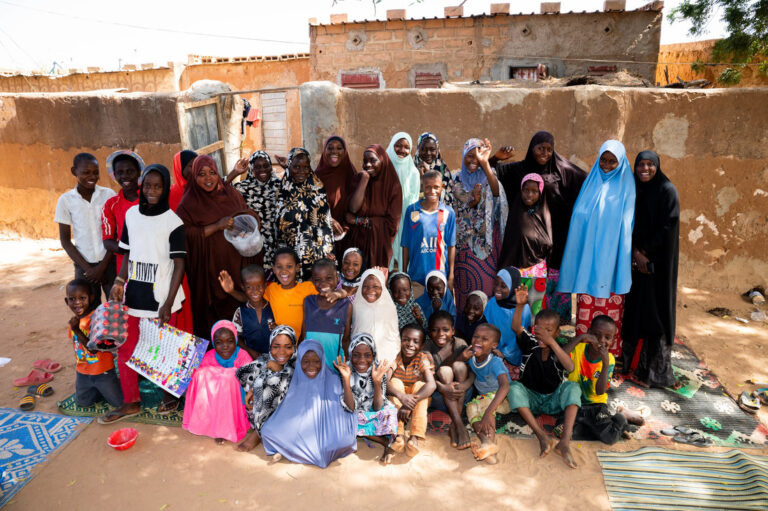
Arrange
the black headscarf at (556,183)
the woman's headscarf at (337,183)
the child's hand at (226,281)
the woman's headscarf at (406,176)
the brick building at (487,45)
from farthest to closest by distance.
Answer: the brick building at (487,45)
the woman's headscarf at (406,176)
the woman's headscarf at (337,183)
the black headscarf at (556,183)
the child's hand at (226,281)

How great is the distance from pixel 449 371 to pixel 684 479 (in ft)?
4.94

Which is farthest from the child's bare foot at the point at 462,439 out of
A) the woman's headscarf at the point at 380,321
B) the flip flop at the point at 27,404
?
the flip flop at the point at 27,404

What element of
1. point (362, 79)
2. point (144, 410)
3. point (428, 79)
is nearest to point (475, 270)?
point (144, 410)

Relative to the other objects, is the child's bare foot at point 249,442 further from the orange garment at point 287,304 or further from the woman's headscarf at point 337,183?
the woman's headscarf at point 337,183

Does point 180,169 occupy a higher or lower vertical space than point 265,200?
higher

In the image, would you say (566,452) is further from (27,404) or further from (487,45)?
(487,45)

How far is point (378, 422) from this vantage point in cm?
326

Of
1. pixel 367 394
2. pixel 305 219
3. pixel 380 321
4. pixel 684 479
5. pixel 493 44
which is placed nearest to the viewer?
pixel 684 479

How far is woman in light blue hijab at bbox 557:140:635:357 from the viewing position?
3.75 meters

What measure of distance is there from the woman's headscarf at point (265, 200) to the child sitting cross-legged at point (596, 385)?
7.92 ft

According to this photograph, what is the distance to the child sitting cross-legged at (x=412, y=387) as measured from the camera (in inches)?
130

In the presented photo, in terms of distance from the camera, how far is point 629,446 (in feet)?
10.8

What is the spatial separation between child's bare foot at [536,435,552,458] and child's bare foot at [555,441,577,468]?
6 cm

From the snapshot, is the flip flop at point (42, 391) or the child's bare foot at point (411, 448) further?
the flip flop at point (42, 391)
